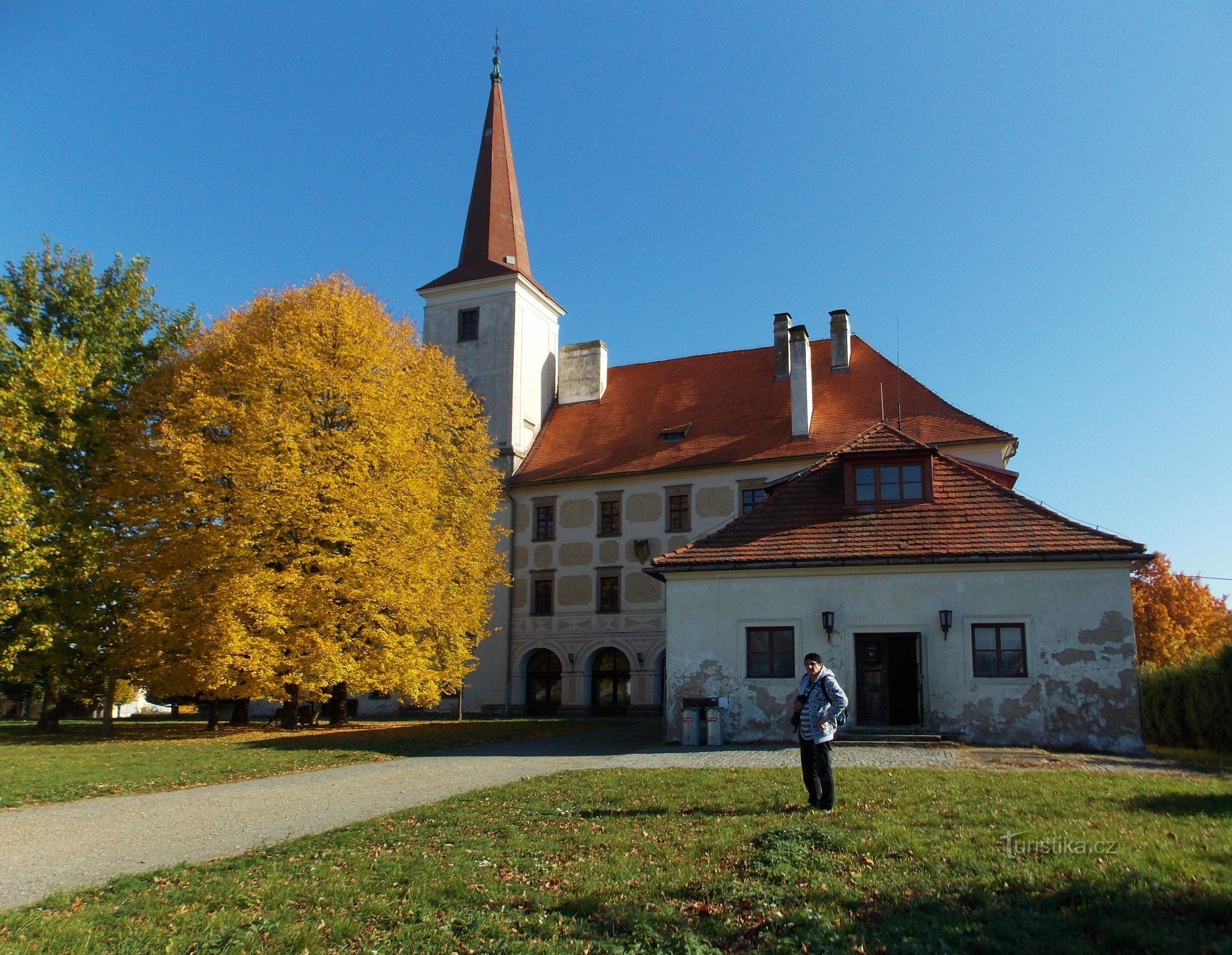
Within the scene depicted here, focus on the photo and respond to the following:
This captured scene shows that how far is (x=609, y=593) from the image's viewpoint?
37.2 metres

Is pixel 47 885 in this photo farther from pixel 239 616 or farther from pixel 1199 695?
pixel 1199 695

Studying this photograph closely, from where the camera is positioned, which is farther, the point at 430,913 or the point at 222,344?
the point at 222,344

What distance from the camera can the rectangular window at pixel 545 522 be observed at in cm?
3859

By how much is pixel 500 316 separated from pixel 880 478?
2442 centimetres

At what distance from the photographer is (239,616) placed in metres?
22.5

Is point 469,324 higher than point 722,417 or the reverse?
higher

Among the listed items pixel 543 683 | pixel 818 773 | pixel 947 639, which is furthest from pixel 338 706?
pixel 818 773

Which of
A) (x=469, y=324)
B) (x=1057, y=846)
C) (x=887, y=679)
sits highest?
(x=469, y=324)

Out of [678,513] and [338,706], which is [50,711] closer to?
[338,706]

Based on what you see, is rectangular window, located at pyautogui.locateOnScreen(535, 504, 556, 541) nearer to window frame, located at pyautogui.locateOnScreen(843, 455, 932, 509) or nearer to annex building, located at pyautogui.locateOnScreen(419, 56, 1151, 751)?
annex building, located at pyautogui.locateOnScreen(419, 56, 1151, 751)

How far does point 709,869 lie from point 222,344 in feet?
74.2

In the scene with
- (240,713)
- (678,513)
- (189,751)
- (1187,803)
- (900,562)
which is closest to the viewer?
(1187,803)

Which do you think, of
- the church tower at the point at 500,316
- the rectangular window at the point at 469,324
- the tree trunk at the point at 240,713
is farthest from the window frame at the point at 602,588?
the tree trunk at the point at 240,713

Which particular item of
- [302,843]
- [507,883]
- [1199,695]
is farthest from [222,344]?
[1199,695]
